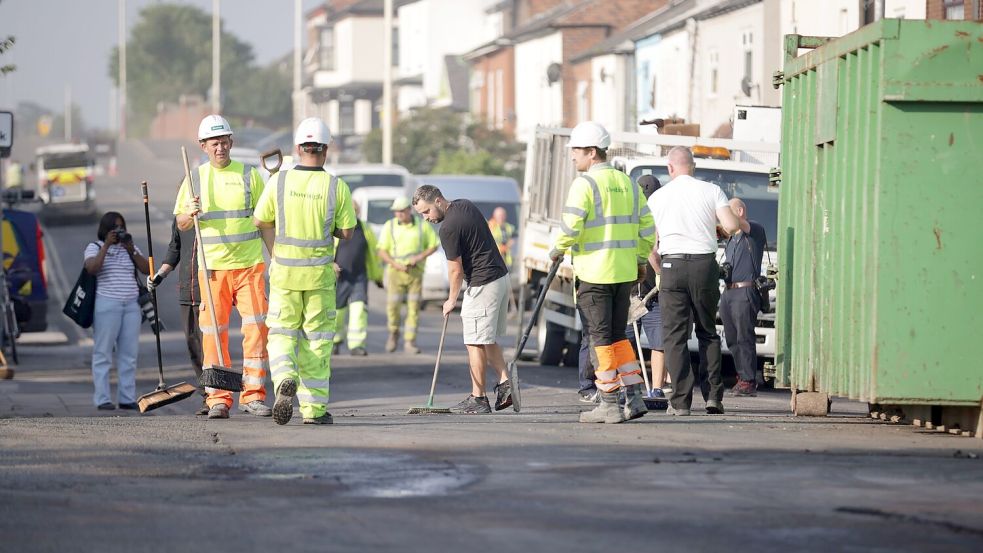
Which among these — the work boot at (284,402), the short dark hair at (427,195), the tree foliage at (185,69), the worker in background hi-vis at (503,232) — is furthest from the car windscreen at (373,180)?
the tree foliage at (185,69)

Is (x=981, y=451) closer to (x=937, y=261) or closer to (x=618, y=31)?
(x=937, y=261)

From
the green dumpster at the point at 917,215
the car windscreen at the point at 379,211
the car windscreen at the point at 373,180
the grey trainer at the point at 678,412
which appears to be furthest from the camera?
the car windscreen at the point at 373,180

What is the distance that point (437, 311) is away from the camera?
30.2 m

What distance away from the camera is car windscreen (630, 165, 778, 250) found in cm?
1625

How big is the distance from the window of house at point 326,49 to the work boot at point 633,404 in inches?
3476

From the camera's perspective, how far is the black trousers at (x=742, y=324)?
14922mm

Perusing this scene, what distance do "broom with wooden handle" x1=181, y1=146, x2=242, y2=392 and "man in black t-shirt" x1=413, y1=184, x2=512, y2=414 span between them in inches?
73.1

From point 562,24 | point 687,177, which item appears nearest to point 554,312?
point 687,177

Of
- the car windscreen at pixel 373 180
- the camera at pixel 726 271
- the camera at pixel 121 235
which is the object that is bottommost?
the camera at pixel 726 271

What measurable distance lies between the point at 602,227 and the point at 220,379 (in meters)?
2.70

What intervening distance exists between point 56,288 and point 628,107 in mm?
19911

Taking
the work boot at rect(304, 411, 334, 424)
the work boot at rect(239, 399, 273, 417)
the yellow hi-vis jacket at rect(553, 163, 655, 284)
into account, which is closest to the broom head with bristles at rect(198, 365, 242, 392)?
the work boot at rect(239, 399, 273, 417)

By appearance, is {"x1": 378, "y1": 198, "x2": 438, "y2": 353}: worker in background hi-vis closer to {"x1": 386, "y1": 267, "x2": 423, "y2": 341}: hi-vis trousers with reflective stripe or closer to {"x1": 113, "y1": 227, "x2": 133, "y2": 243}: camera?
{"x1": 386, "y1": 267, "x2": 423, "y2": 341}: hi-vis trousers with reflective stripe

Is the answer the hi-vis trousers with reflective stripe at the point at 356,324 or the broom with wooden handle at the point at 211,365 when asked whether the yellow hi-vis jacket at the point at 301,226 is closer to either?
the broom with wooden handle at the point at 211,365
